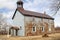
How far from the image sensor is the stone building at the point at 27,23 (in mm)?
40219

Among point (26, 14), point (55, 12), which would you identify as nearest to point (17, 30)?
point (26, 14)

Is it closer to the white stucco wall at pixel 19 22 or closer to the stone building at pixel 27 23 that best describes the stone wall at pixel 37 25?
the stone building at pixel 27 23

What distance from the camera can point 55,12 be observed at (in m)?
24.7

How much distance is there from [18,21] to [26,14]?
3.26 meters

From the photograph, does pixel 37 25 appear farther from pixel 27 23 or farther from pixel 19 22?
pixel 19 22

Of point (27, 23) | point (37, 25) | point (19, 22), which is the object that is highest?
point (19, 22)

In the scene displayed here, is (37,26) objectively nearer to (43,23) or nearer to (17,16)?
(43,23)

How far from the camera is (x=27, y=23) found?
4059cm

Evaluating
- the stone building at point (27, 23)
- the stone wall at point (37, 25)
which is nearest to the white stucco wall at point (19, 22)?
the stone building at point (27, 23)

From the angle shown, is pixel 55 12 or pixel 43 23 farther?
pixel 43 23

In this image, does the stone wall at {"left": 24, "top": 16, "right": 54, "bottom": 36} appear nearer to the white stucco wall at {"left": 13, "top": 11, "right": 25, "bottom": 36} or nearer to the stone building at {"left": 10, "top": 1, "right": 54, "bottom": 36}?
the stone building at {"left": 10, "top": 1, "right": 54, "bottom": 36}

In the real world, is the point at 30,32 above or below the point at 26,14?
below

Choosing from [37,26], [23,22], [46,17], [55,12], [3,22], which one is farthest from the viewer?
[3,22]

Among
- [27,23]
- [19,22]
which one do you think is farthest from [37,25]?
[19,22]
